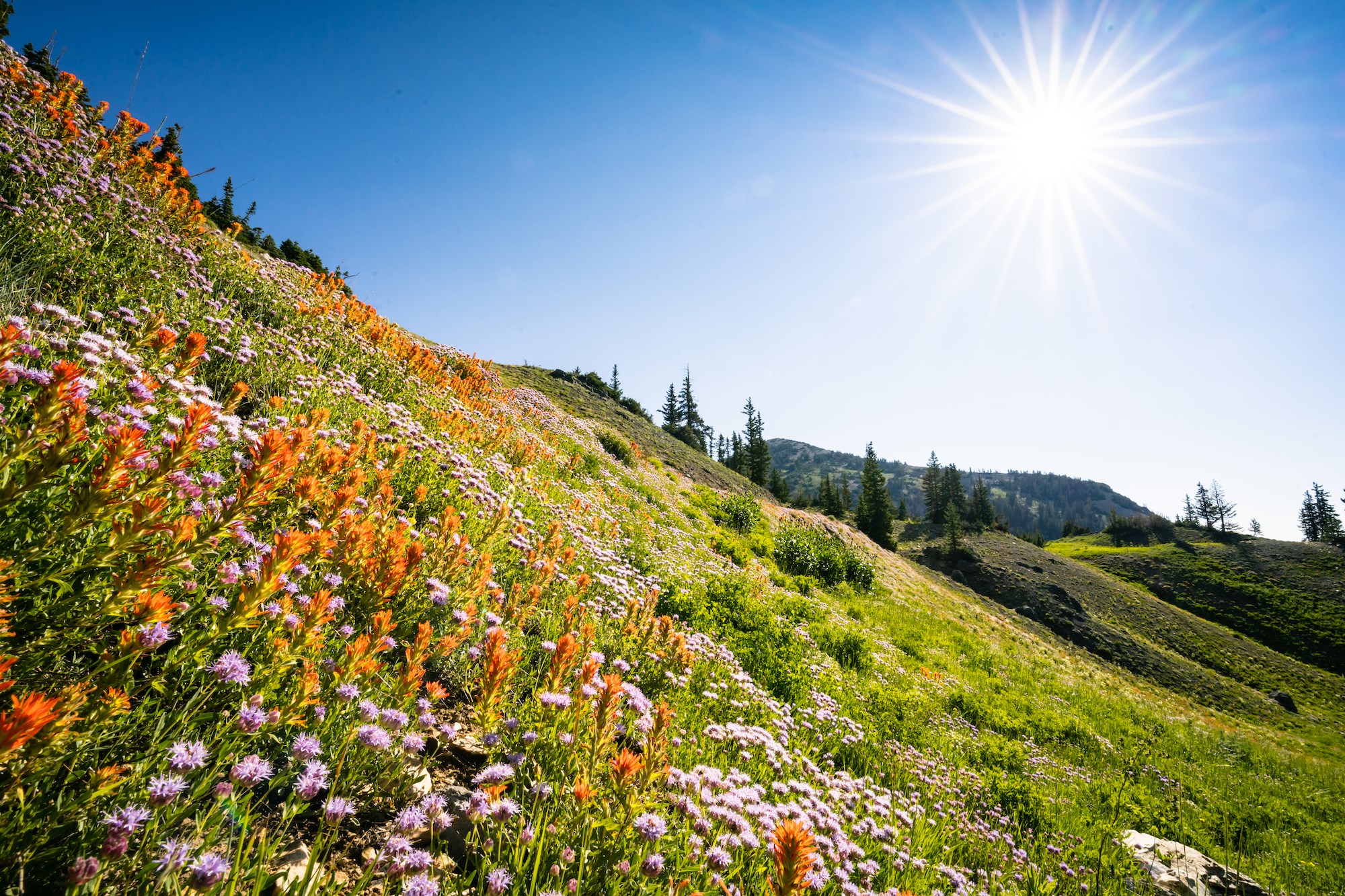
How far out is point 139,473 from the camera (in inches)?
87.0

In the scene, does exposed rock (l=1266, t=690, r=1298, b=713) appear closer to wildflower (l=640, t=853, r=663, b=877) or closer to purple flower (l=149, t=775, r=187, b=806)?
wildflower (l=640, t=853, r=663, b=877)

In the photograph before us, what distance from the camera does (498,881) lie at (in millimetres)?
1881

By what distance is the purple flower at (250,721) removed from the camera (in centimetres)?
174

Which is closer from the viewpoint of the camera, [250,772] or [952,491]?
[250,772]

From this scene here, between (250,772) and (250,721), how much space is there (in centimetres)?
23

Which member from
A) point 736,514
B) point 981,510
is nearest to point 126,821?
point 736,514

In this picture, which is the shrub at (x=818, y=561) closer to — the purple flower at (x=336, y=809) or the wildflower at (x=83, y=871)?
the purple flower at (x=336, y=809)

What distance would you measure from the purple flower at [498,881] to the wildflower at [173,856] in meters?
0.97

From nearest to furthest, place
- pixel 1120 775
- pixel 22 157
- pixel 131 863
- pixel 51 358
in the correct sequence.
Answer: pixel 131 863 < pixel 51 358 < pixel 22 157 < pixel 1120 775

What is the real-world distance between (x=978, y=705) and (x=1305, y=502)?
14295 cm

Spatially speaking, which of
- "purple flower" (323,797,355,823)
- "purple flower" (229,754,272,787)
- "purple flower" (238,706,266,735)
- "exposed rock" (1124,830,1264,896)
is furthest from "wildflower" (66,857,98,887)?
"exposed rock" (1124,830,1264,896)

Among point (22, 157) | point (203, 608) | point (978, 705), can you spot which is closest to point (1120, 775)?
point (978, 705)

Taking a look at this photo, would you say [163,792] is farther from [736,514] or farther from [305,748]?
[736,514]

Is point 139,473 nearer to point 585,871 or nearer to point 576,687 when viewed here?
point 576,687
